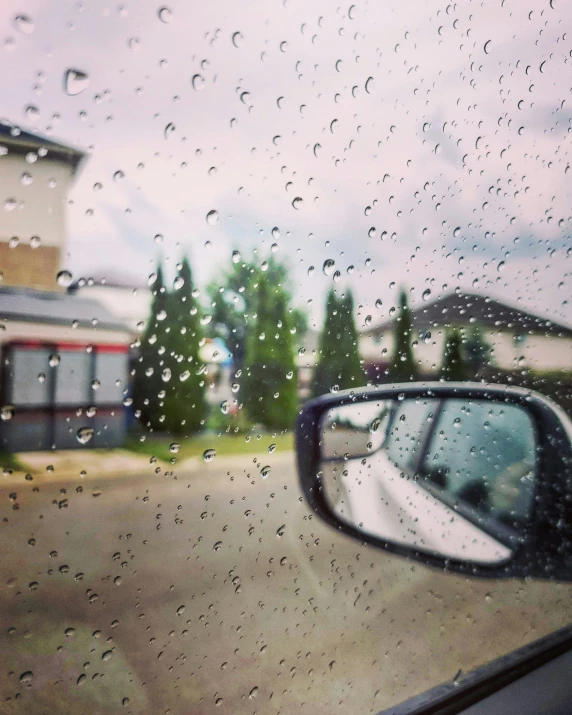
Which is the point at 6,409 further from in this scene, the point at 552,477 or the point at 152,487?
the point at 552,477

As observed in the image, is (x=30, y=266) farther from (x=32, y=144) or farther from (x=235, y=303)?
(x=235, y=303)

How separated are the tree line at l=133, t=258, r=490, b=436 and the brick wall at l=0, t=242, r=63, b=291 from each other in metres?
0.20

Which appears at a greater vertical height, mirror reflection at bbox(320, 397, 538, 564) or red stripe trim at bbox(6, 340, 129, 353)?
red stripe trim at bbox(6, 340, 129, 353)

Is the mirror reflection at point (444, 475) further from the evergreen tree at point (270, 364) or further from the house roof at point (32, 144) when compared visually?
the house roof at point (32, 144)

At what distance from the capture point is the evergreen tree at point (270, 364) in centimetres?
136

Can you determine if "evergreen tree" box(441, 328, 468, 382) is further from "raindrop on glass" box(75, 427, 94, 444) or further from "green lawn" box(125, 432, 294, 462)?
"raindrop on glass" box(75, 427, 94, 444)

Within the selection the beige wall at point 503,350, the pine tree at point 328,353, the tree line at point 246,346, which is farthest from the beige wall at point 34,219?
the beige wall at point 503,350

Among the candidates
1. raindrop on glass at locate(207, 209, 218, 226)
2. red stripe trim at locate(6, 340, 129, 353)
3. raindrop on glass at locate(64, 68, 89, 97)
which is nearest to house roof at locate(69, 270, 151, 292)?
red stripe trim at locate(6, 340, 129, 353)

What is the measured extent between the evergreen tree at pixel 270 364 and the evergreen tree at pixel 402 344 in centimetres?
39

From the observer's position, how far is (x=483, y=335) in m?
1.94

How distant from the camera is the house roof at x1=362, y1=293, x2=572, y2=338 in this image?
5.74 ft

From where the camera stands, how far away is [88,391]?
1103 millimetres

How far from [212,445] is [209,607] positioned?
0.40 meters

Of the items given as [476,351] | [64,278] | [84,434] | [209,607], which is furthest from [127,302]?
[476,351]
